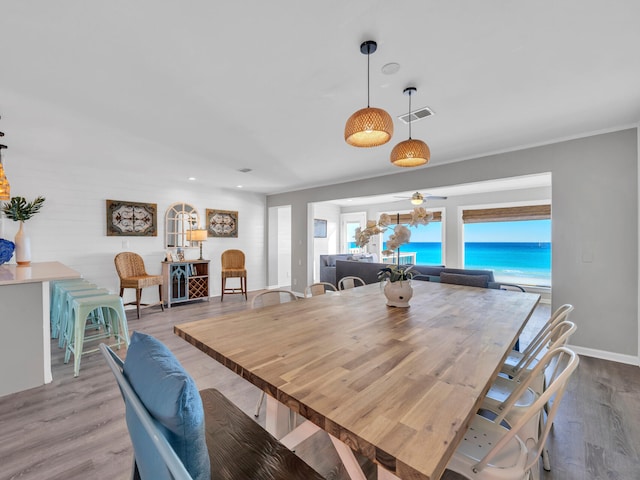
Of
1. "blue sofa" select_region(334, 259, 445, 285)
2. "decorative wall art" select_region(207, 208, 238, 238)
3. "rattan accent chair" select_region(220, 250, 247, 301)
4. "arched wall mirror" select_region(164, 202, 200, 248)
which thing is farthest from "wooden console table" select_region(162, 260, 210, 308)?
"blue sofa" select_region(334, 259, 445, 285)

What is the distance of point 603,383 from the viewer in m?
2.50

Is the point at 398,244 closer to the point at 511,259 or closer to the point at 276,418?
the point at 276,418

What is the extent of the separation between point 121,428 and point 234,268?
4.46 meters

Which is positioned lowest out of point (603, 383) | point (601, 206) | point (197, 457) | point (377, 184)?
point (603, 383)

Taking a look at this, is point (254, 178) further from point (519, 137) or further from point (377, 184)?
point (519, 137)

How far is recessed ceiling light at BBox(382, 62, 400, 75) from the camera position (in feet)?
6.27

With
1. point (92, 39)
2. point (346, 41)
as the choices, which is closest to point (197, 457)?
point (346, 41)

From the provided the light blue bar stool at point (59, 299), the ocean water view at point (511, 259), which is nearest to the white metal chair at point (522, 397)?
the light blue bar stool at point (59, 299)

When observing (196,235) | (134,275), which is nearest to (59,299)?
(134,275)

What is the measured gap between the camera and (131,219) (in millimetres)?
5070

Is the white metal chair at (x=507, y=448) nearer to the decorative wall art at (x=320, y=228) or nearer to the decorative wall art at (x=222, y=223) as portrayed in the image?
the decorative wall art at (x=222, y=223)

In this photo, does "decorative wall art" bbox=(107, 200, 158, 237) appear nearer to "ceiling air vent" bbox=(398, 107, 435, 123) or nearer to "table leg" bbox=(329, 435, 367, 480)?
"ceiling air vent" bbox=(398, 107, 435, 123)

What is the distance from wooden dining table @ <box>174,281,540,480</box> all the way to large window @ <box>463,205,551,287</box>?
5.52 metres

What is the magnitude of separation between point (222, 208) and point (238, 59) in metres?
4.76
